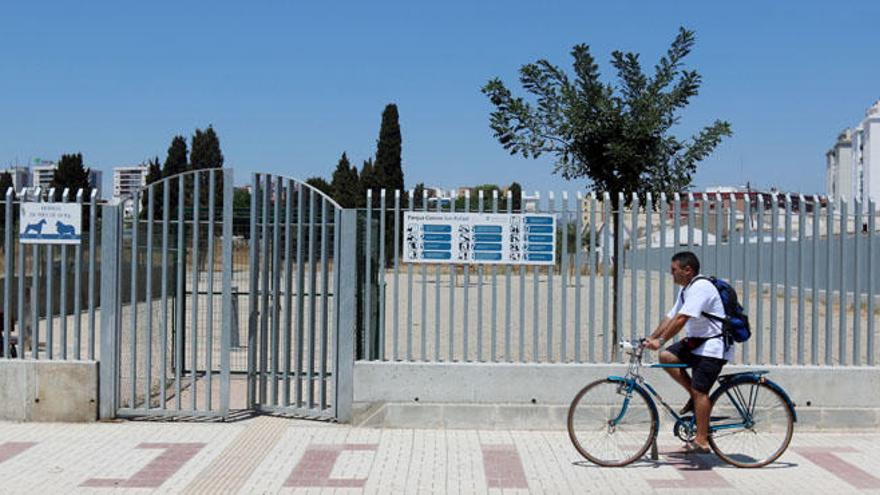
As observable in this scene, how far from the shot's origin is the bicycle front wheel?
25.1 ft

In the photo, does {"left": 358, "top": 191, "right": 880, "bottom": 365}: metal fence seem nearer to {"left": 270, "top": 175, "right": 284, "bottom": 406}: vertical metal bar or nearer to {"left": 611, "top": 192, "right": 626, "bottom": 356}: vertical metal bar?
{"left": 611, "top": 192, "right": 626, "bottom": 356}: vertical metal bar

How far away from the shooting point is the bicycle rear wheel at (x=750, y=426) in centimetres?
777

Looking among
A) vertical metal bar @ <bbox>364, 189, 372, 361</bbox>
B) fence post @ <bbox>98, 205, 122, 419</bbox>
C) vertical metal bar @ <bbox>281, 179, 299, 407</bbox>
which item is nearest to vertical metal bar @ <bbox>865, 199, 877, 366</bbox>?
vertical metal bar @ <bbox>364, 189, 372, 361</bbox>

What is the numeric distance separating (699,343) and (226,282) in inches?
174

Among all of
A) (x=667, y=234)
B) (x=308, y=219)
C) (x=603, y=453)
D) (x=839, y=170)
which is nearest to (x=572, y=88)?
(x=667, y=234)

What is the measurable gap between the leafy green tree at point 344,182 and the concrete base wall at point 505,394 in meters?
59.2

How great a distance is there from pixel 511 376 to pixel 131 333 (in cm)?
383

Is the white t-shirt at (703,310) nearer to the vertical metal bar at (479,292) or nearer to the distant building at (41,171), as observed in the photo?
the vertical metal bar at (479,292)

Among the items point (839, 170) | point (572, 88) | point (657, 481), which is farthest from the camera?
point (839, 170)

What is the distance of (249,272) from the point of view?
30.8ft

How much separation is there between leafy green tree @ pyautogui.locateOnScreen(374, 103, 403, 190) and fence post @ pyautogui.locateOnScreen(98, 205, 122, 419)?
5009cm

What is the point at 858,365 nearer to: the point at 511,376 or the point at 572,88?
the point at 511,376

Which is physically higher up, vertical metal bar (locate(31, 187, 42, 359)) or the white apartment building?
the white apartment building

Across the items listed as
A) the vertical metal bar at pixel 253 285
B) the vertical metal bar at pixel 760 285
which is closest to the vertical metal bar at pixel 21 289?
the vertical metal bar at pixel 253 285
